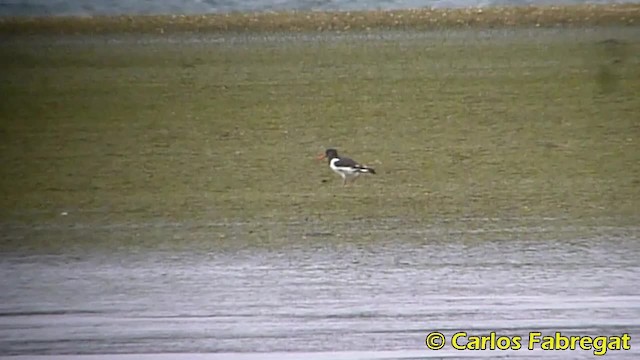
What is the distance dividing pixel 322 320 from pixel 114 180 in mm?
1423

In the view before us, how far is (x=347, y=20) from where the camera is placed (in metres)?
5.02

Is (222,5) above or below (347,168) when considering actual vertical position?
above

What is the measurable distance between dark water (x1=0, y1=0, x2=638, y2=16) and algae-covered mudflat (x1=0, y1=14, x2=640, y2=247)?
0.38 feet

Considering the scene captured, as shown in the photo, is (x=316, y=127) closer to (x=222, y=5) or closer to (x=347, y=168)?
(x=347, y=168)

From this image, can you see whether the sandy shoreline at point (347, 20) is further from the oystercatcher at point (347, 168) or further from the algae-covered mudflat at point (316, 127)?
the oystercatcher at point (347, 168)

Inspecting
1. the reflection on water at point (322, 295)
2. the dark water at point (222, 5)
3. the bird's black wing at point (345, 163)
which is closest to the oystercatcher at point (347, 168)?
the bird's black wing at point (345, 163)

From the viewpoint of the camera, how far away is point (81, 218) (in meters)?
3.64

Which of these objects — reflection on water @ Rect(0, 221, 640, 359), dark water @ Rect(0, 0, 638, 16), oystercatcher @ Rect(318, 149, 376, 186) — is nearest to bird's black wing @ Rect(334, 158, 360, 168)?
oystercatcher @ Rect(318, 149, 376, 186)

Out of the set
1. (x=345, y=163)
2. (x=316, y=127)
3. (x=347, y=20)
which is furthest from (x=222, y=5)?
(x=345, y=163)

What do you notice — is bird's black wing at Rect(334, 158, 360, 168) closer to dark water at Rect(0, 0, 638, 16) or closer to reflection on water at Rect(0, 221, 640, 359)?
reflection on water at Rect(0, 221, 640, 359)

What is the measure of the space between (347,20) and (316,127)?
66cm

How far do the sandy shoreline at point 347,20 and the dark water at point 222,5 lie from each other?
26 millimetres

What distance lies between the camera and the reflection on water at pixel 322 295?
268cm

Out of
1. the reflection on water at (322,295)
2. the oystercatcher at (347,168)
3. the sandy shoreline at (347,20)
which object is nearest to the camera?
the reflection on water at (322,295)
